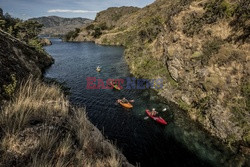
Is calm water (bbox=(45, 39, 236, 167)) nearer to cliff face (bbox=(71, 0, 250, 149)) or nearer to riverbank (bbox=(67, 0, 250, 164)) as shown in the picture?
riverbank (bbox=(67, 0, 250, 164))

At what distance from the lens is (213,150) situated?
1345 centimetres

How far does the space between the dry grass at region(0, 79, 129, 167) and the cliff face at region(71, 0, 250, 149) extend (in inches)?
521

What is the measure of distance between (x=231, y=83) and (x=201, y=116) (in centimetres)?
442

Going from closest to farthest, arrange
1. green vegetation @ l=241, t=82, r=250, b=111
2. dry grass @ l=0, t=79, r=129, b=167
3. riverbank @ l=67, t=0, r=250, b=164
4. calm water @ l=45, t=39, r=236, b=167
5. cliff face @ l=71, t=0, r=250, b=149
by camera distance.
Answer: dry grass @ l=0, t=79, r=129, b=167 → calm water @ l=45, t=39, r=236, b=167 → green vegetation @ l=241, t=82, r=250, b=111 → riverbank @ l=67, t=0, r=250, b=164 → cliff face @ l=71, t=0, r=250, b=149

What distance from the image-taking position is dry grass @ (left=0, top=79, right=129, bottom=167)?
150 inches

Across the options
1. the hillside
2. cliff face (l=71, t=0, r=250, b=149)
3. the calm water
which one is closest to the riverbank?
cliff face (l=71, t=0, r=250, b=149)

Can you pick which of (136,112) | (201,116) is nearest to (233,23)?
(201,116)

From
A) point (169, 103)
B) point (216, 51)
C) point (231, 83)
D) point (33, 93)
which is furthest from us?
point (169, 103)

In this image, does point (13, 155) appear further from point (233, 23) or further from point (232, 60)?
point (233, 23)

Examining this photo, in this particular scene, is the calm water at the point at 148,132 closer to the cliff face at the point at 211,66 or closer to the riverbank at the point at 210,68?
the riverbank at the point at 210,68

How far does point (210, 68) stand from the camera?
58.4 ft

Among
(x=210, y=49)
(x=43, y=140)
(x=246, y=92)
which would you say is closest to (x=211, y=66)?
(x=210, y=49)

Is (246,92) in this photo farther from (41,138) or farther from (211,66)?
(41,138)

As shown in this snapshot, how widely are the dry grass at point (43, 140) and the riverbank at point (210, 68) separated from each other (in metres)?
13.0
